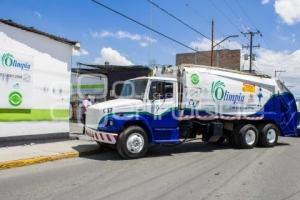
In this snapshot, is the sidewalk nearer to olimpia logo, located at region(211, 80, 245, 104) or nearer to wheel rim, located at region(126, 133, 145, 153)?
wheel rim, located at region(126, 133, 145, 153)

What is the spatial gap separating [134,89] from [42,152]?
3.61 metres

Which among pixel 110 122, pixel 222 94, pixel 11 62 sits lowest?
pixel 110 122

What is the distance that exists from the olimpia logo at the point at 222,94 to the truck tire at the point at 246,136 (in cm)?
112

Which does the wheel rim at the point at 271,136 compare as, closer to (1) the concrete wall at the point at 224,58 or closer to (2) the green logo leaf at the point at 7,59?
(2) the green logo leaf at the point at 7,59

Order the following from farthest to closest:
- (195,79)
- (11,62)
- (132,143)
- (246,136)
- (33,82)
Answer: (246,136), (195,79), (33,82), (11,62), (132,143)

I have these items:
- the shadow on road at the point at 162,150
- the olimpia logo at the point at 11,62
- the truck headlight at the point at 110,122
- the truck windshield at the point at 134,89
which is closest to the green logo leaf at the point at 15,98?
the olimpia logo at the point at 11,62

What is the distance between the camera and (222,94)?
1714 centimetres

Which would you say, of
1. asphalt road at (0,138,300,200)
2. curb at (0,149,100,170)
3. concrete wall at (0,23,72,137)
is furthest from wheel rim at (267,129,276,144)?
concrete wall at (0,23,72,137)

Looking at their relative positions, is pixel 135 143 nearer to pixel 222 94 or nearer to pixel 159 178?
pixel 159 178

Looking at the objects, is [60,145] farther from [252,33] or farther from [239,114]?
[252,33]

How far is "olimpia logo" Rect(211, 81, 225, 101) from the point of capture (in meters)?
16.7

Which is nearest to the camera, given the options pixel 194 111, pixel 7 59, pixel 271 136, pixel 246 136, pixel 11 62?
pixel 7 59

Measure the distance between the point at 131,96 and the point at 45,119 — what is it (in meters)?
3.81

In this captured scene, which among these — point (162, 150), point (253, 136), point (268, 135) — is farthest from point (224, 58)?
point (162, 150)
